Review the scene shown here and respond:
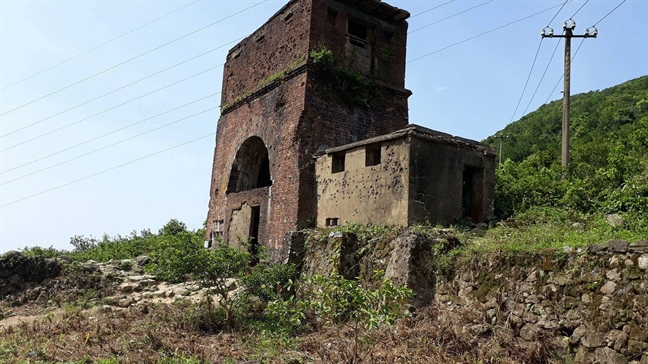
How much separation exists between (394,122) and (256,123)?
3.73 metres

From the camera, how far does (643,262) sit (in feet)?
16.0

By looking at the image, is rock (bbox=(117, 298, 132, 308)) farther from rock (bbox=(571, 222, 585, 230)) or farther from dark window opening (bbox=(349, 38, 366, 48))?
rock (bbox=(571, 222, 585, 230))

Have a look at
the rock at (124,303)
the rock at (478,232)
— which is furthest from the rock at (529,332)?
the rock at (124,303)

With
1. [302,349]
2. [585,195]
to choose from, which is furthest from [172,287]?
[585,195]

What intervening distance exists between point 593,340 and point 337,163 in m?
6.83

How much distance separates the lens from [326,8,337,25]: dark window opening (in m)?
12.4

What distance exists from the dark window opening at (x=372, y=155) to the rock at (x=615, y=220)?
4.23 metres

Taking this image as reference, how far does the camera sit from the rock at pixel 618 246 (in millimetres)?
5048

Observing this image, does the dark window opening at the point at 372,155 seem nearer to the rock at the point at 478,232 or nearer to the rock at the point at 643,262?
the rock at the point at 478,232

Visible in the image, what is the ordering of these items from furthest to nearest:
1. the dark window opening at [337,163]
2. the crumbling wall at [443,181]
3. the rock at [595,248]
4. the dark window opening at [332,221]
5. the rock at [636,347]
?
the dark window opening at [337,163], the dark window opening at [332,221], the crumbling wall at [443,181], the rock at [595,248], the rock at [636,347]

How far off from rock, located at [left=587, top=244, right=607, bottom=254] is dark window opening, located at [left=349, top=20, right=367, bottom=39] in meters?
9.33

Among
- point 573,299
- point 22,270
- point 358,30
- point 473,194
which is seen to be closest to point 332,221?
point 473,194

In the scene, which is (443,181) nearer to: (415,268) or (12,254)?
(415,268)

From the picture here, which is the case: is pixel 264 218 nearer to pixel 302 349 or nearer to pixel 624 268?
pixel 302 349
